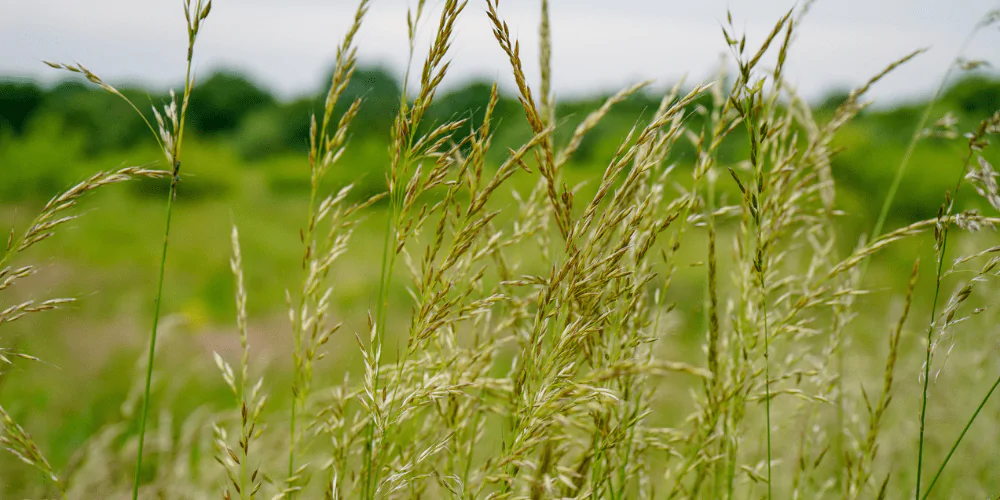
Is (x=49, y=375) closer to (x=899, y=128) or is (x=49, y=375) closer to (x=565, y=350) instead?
(x=565, y=350)

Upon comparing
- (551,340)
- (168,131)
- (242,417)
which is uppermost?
(168,131)

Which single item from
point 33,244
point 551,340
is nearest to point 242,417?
point 33,244

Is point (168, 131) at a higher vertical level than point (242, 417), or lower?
higher

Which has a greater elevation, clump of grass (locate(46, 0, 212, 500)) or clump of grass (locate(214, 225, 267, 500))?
clump of grass (locate(46, 0, 212, 500))

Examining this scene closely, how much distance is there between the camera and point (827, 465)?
3211mm

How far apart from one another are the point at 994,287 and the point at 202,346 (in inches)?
267

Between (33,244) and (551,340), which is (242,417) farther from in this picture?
(551,340)

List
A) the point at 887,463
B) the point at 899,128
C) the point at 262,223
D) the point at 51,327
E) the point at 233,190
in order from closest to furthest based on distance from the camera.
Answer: the point at 887,463
the point at 51,327
the point at 262,223
the point at 899,128
the point at 233,190

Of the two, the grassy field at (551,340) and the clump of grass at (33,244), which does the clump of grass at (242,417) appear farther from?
the clump of grass at (33,244)

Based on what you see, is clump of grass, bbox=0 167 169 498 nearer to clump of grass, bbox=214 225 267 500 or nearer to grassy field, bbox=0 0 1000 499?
grassy field, bbox=0 0 1000 499

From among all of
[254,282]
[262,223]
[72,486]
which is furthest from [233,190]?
[72,486]

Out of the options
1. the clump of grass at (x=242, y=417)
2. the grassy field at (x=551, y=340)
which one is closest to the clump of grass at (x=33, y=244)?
the grassy field at (x=551, y=340)

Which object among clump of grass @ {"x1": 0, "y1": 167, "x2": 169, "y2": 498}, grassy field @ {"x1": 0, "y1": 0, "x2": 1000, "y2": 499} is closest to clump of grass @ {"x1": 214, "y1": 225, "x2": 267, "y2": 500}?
grassy field @ {"x1": 0, "y1": 0, "x2": 1000, "y2": 499}

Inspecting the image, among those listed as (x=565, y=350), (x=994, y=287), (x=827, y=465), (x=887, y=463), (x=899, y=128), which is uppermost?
(x=899, y=128)
